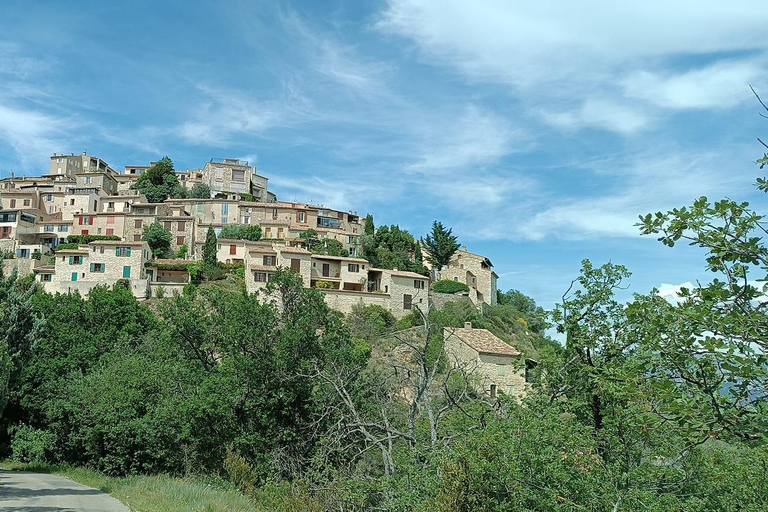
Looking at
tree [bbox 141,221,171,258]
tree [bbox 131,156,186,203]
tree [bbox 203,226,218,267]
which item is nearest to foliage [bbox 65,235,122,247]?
tree [bbox 141,221,171,258]

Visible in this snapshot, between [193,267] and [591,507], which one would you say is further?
[193,267]

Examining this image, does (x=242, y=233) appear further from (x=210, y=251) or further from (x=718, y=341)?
(x=718, y=341)

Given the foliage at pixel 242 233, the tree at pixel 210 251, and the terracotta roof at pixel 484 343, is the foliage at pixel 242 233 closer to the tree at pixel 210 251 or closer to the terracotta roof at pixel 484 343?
the tree at pixel 210 251

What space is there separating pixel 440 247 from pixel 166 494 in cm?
5975

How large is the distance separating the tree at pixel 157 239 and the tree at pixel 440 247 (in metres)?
29.5

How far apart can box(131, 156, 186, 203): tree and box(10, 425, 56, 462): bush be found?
Result: 58.4 m

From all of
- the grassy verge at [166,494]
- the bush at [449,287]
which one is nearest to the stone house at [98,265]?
the bush at [449,287]

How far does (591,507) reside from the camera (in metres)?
8.82

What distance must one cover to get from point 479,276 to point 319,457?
195 feet

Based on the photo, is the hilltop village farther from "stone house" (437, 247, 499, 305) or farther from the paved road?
the paved road

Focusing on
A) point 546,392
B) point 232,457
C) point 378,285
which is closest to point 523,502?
point 546,392

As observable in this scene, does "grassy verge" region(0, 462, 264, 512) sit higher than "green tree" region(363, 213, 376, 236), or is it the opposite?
"green tree" region(363, 213, 376, 236)

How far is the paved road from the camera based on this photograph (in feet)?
47.9

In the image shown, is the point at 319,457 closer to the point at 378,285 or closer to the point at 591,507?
the point at 591,507
